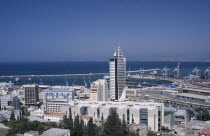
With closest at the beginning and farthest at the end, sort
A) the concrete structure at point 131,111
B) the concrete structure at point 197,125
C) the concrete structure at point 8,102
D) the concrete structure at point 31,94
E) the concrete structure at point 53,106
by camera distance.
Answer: the concrete structure at point 197,125, the concrete structure at point 131,111, the concrete structure at point 53,106, the concrete structure at point 8,102, the concrete structure at point 31,94

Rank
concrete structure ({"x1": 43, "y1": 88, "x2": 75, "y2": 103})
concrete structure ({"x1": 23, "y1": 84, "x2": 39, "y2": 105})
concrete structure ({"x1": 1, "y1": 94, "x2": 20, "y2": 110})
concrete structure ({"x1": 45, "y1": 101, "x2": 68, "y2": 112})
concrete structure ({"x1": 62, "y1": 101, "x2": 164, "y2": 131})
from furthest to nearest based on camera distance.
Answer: concrete structure ({"x1": 23, "y1": 84, "x2": 39, "y2": 105})
concrete structure ({"x1": 43, "y1": 88, "x2": 75, "y2": 103})
concrete structure ({"x1": 1, "y1": 94, "x2": 20, "y2": 110})
concrete structure ({"x1": 45, "y1": 101, "x2": 68, "y2": 112})
concrete structure ({"x1": 62, "y1": 101, "x2": 164, "y2": 131})

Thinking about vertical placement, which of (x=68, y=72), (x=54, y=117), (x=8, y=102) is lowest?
(x=54, y=117)

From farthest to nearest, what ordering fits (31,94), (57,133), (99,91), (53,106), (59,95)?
(31,94) → (59,95) → (99,91) → (53,106) → (57,133)

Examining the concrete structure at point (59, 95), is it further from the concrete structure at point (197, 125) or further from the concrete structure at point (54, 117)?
the concrete structure at point (197, 125)

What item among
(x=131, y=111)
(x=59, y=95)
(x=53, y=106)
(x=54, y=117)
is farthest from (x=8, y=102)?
(x=131, y=111)

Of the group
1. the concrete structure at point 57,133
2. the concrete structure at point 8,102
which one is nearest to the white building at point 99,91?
the concrete structure at point 8,102

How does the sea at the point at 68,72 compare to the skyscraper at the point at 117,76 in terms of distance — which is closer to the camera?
the skyscraper at the point at 117,76

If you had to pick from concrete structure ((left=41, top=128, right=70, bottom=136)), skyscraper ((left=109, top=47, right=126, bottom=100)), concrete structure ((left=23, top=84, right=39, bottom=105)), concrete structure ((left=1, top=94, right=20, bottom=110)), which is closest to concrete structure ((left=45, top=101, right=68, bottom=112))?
concrete structure ((left=1, top=94, right=20, bottom=110))

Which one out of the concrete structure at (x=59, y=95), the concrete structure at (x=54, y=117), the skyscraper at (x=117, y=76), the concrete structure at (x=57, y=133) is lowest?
the concrete structure at (x=54, y=117)

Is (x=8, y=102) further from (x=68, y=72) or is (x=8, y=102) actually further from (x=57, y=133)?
(x=68, y=72)

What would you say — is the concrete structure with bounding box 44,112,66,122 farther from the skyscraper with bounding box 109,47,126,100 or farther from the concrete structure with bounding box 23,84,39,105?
the concrete structure with bounding box 23,84,39,105
